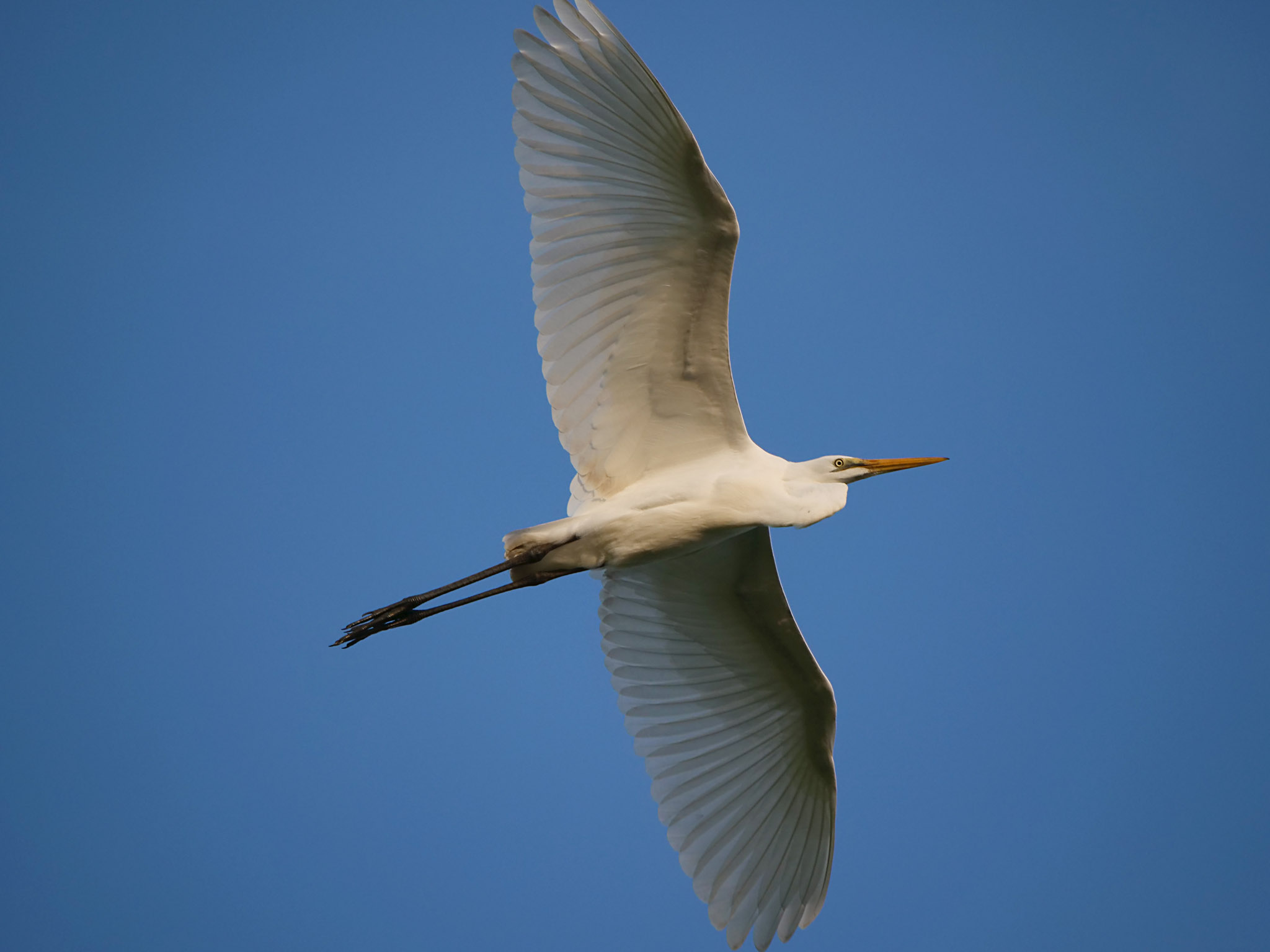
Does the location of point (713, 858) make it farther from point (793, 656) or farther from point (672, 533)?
point (672, 533)

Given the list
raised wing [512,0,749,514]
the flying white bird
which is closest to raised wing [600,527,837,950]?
the flying white bird

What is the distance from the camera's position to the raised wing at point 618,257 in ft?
16.1

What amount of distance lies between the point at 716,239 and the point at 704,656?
7.69 ft

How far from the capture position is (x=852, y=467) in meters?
5.64

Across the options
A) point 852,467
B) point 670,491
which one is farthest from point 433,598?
point 852,467

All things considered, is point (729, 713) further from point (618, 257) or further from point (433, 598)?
point (618, 257)

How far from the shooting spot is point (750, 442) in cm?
575

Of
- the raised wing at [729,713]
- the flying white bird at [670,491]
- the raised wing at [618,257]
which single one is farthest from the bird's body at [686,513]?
the raised wing at [729,713]

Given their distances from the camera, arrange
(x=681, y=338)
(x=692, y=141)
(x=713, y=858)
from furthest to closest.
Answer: (x=713, y=858) → (x=681, y=338) → (x=692, y=141)

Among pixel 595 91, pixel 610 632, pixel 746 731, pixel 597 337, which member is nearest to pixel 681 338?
pixel 597 337

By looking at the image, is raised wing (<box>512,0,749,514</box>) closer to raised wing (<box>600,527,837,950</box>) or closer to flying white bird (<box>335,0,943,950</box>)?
flying white bird (<box>335,0,943,950</box>)

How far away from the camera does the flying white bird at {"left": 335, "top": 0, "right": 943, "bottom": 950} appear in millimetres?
5023

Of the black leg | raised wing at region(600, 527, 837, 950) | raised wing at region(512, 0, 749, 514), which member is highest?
raised wing at region(512, 0, 749, 514)

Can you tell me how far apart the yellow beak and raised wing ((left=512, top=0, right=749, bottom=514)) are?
0.65 m
